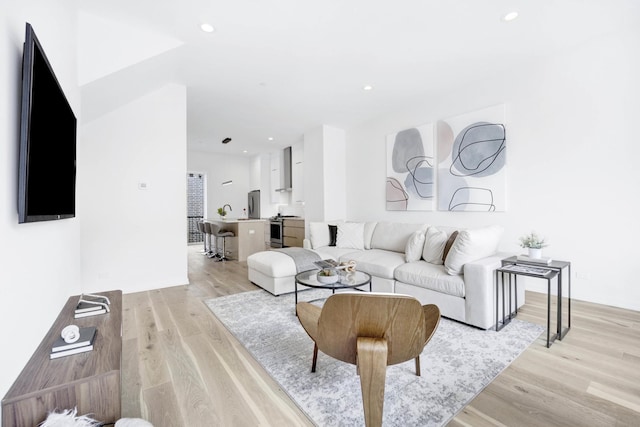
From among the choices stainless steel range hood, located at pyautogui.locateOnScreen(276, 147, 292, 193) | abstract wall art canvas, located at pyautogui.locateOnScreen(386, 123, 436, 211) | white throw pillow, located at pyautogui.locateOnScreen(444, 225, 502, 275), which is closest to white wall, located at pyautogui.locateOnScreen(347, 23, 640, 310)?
abstract wall art canvas, located at pyautogui.locateOnScreen(386, 123, 436, 211)

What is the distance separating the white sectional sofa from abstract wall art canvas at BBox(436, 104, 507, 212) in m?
0.74

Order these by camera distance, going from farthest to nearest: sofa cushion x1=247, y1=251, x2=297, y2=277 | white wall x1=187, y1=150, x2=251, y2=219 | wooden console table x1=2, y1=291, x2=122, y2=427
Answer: white wall x1=187, y1=150, x2=251, y2=219, sofa cushion x1=247, y1=251, x2=297, y2=277, wooden console table x1=2, y1=291, x2=122, y2=427

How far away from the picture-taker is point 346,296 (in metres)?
1.29

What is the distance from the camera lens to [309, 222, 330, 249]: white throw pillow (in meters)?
4.57

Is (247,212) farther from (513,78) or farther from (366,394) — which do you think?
(366,394)

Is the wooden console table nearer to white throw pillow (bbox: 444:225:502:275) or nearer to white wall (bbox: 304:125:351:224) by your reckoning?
white throw pillow (bbox: 444:225:502:275)

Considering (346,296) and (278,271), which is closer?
(346,296)

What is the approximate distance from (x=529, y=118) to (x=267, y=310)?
382 centimetres

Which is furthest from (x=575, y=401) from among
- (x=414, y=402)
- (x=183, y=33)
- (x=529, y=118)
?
(x=183, y=33)

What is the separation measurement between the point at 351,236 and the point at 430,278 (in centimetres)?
174

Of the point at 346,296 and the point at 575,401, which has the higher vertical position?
the point at 346,296

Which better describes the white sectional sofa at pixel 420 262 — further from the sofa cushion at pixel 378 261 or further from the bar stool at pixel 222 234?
the bar stool at pixel 222 234

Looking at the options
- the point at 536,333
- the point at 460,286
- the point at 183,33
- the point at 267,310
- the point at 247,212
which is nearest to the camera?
the point at 536,333

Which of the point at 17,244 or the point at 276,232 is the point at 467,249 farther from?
the point at 276,232
